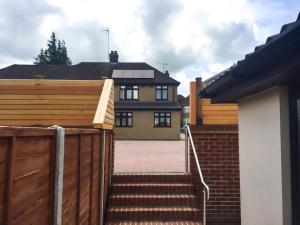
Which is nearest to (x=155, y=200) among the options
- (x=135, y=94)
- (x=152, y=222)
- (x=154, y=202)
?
(x=154, y=202)

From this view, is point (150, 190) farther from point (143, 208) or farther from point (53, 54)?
point (53, 54)

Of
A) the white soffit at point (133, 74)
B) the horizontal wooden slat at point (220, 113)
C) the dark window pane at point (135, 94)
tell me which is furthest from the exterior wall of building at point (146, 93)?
the horizontal wooden slat at point (220, 113)

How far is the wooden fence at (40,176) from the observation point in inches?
75.0

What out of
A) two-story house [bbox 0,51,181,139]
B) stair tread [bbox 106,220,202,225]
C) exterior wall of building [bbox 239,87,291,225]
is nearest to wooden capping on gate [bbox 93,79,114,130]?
stair tread [bbox 106,220,202,225]

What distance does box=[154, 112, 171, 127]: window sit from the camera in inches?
1248

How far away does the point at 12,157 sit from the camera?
195 cm

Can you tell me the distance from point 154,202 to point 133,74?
26.5 metres

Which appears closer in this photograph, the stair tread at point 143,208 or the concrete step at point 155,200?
the stair tread at point 143,208

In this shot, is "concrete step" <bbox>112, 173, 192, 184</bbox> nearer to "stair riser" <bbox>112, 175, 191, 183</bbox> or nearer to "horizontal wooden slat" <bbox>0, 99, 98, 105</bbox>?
"stair riser" <bbox>112, 175, 191, 183</bbox>

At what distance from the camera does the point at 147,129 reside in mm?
31719

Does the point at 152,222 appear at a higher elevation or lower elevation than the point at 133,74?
lower

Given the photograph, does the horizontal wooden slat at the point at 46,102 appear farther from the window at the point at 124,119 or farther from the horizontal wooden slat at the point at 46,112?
the window at the point at 124,119

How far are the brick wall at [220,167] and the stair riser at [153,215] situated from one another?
0.55 m

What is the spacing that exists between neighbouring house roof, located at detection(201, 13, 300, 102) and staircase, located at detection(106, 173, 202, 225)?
144 inches
